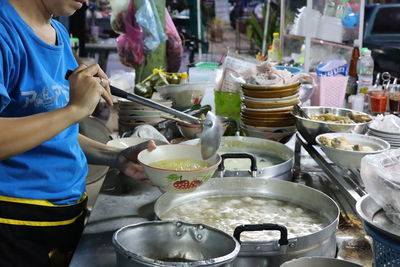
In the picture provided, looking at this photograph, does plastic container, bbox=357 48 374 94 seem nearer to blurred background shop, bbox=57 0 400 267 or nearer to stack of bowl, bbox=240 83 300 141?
blurred background shop, bbox=57 0 400 267

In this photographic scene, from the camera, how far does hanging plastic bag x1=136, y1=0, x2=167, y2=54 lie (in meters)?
4.39

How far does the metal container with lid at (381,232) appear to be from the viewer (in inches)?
41.8

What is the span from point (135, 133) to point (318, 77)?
1274mm

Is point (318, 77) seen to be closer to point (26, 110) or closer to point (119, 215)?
point (119, 215)

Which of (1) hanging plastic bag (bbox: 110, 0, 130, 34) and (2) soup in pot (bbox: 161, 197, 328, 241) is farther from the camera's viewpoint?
(1) hanging plastic bag (bbox: 110, 0, 130, 34)

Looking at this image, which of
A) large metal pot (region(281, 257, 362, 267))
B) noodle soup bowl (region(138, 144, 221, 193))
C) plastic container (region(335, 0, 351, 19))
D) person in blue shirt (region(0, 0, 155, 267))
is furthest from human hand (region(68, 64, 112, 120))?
plastic container (region(335, 0, 351, 19))

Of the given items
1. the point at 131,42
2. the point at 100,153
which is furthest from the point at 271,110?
the point at 131,42

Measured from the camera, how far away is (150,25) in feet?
14.7

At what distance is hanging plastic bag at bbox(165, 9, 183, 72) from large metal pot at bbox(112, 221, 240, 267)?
393 cm

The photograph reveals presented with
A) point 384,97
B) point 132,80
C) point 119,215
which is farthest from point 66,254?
point 132,80

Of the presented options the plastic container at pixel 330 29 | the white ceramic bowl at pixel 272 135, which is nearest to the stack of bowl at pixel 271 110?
the white ceramic bowl at pixel 272 135

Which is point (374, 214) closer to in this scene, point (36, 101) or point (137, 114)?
point (36, 101)

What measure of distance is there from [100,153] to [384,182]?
1175 millimetres

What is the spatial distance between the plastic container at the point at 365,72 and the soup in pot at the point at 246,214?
1.93 meters
